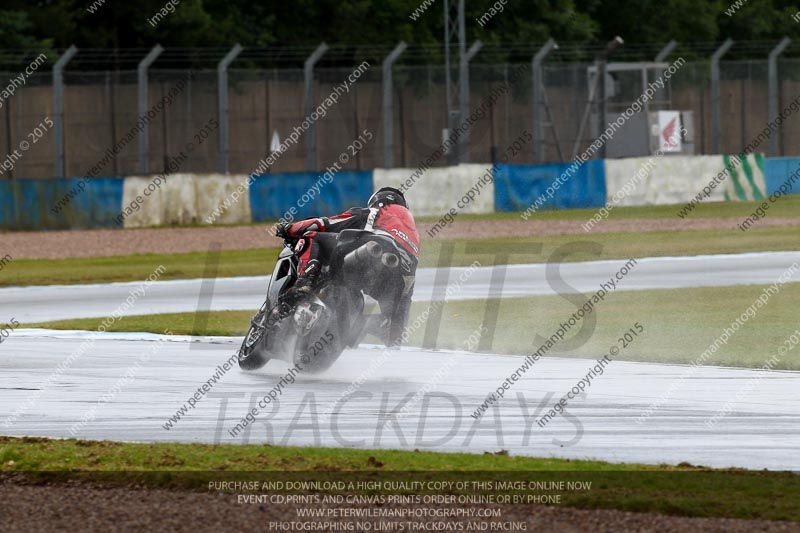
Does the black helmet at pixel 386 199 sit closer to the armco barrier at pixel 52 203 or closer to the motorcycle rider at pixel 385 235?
the motorcycle rider at pixel 385 235

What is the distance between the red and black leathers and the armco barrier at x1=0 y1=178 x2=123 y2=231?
18.0 m

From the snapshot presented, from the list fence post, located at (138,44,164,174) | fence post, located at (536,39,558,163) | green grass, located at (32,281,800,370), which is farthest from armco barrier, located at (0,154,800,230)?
green grass, located at (32,281,800,370)

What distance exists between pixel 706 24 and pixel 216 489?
5236 centimetres

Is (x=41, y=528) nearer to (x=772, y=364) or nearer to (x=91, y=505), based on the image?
(x=91, y=505)

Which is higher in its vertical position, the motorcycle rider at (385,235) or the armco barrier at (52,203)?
the motorcycle rider at (385,235)

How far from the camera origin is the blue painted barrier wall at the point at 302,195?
3075cm

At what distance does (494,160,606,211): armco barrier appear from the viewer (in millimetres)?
32500

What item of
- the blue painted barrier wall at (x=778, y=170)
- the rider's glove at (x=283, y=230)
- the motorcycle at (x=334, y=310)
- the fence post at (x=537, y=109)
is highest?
the rider's glove at (x=283, y=230)

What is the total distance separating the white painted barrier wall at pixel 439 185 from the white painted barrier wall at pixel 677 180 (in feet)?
11.9

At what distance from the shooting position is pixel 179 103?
36.0 m

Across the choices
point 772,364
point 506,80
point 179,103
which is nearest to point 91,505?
point 772,364

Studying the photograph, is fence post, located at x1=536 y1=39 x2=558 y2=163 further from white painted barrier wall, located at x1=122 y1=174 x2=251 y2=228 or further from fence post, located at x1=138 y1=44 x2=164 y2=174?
fence post, located at x1=138 y1=44 x2=164 y2=174

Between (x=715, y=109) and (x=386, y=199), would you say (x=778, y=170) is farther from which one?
(x=386, y=199)

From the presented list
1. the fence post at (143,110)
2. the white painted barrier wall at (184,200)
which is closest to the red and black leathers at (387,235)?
the white painted barrier wall at (184,200)
